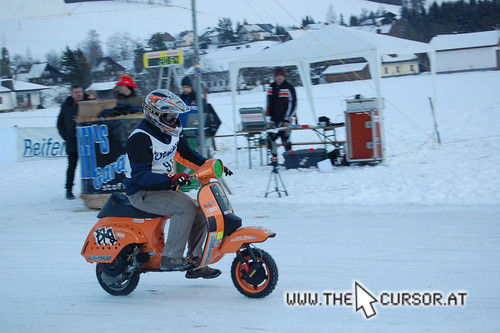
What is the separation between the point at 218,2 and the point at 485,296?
262 feet

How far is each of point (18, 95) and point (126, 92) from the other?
53094 millimetres

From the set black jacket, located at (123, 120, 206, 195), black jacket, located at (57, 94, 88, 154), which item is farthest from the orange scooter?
black jacket, located at (57, 94, 88, 154)

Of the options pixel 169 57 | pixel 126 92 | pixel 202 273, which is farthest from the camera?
pixel 169 57

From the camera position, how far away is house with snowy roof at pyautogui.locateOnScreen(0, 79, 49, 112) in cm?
5300

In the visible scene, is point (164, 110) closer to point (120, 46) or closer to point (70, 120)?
point (70, 120)

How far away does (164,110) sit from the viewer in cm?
486

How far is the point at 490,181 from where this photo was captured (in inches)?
359

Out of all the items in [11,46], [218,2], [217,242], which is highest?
[218,2]

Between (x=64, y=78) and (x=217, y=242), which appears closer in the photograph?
(x=217, y=242)

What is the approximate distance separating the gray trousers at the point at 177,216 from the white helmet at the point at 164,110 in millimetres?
579

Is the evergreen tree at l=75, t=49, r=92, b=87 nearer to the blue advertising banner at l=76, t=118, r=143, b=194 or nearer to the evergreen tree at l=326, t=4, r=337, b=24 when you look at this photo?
the evergreen tree at l=326, t=4, r=337, b=24

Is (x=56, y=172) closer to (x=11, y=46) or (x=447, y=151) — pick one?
(x=447, y=151)

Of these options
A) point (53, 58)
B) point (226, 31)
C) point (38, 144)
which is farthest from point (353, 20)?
point (38, 144)

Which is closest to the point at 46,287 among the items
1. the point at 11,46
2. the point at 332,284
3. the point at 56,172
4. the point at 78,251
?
the point at 78,251
